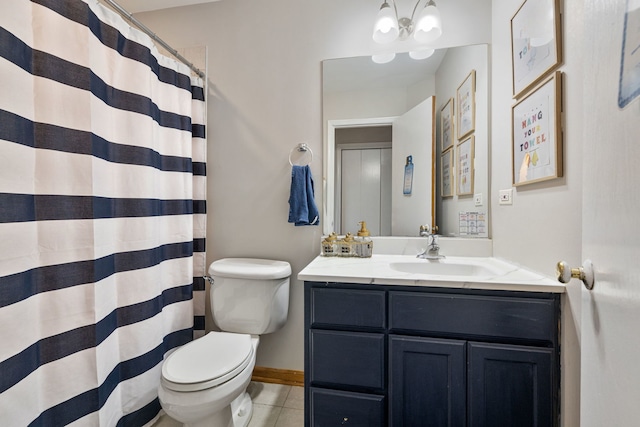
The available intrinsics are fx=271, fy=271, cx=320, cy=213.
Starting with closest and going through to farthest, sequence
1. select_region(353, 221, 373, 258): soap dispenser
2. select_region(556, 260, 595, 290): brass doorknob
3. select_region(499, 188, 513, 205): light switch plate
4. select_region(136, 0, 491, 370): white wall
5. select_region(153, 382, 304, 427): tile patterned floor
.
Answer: select_region(556, 260, 595, 290): brass doorknob, select_region(499, 188, 513, 205): light switch plate, select_region(153, 382, 304, 427): tile patterned floor, select_region(353, 221, 373, 258): soap dispenser, select_region(136, 0, 491, 370): white wall

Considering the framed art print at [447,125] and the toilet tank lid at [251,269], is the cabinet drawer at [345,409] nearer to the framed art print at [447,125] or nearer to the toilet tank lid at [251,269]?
the toilet tank lid at [251,269]

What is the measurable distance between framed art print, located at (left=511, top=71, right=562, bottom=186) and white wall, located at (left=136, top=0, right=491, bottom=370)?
946mm

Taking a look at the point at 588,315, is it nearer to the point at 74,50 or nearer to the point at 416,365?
the point at 416,365

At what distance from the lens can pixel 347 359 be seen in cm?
112

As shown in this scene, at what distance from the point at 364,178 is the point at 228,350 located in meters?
1.20

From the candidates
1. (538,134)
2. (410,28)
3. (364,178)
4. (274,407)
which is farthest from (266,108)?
(274,407)

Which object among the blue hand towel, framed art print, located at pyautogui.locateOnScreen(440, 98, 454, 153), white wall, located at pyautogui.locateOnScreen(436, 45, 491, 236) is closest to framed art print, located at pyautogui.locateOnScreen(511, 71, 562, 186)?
white wall, located at pyautogui.locateOnScreen(436, 45, 491, 236)

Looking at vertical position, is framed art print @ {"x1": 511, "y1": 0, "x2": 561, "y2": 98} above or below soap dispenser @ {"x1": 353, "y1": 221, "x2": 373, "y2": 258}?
above

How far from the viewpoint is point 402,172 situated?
165cm

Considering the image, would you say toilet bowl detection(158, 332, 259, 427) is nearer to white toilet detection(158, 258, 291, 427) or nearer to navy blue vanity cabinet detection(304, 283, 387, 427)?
white toilet detection(158, 258, 291, 427)

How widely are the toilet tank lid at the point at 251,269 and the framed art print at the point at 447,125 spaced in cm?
120

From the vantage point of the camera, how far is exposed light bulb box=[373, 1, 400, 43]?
5.01ft

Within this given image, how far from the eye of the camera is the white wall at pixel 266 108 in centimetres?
172

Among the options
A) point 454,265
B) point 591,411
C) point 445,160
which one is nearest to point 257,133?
point 445,160
